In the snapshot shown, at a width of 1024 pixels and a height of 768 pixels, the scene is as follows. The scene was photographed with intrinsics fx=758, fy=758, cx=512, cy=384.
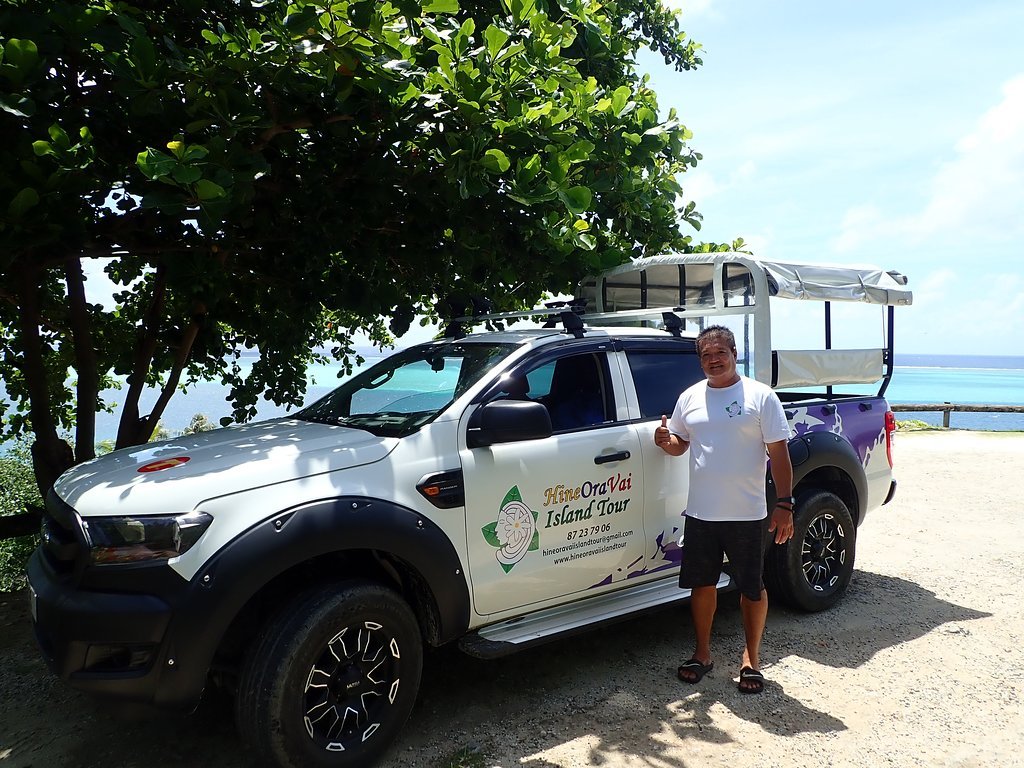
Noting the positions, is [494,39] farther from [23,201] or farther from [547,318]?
[23,201]

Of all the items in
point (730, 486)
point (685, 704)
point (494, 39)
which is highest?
point (494, 39)

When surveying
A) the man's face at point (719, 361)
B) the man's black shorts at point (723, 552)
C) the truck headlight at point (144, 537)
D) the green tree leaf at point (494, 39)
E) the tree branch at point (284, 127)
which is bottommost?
the man's black shorts at point (723, 552)

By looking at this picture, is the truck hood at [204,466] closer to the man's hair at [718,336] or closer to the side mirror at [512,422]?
the side mirror at [512,422]

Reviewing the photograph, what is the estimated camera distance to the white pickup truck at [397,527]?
2883mm

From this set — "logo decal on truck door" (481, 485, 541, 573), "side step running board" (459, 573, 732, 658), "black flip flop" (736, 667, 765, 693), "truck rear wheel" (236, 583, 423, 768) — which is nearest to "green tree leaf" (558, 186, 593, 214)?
"logo decal on truck door" (481, 485, 541, 573)

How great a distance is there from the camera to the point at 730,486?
4016 millimetres

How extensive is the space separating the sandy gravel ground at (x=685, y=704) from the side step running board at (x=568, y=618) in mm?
423

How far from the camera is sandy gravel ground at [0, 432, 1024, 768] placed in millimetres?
3416

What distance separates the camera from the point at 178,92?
3.77 m

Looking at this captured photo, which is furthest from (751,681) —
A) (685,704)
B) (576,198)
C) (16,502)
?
(16,502)

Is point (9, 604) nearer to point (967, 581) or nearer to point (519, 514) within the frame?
point (519, 514)

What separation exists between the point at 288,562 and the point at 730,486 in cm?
228

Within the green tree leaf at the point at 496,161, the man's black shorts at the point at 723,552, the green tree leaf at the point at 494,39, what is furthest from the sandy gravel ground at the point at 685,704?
the green tree leaf at the point at 494,39

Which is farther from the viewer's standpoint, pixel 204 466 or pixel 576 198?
pixel 576 198
